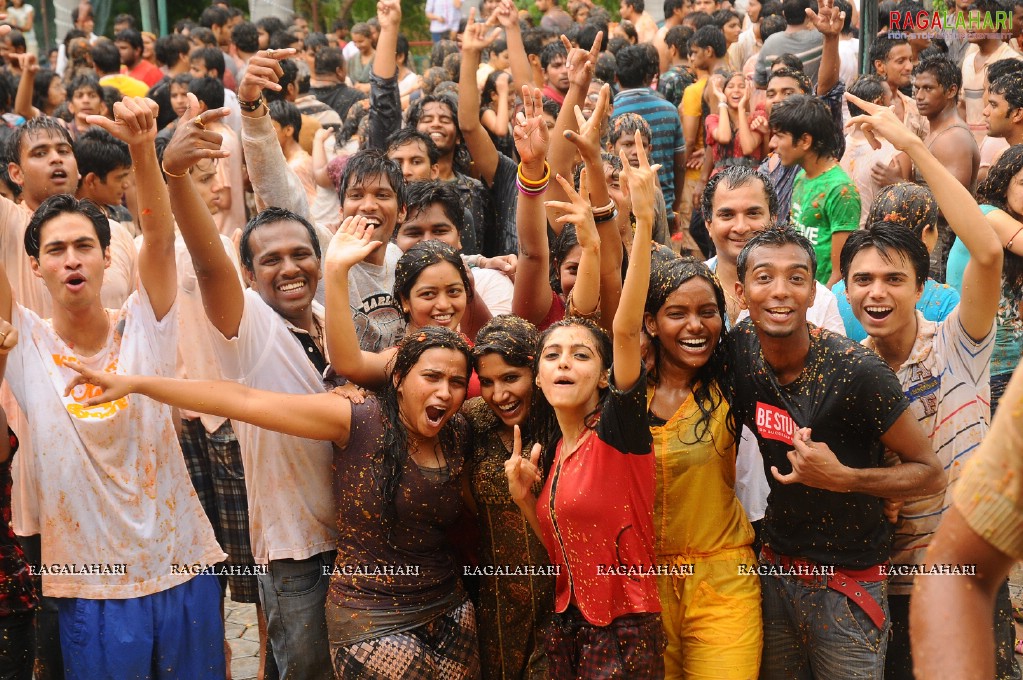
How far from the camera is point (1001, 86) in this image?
5590mm

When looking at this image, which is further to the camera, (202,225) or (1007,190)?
(1007,190)

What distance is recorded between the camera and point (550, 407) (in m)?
3.31

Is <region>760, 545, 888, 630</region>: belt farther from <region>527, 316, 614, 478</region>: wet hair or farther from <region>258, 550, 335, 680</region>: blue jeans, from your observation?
<region>258, 550, 335, 680</region>: blue jeans

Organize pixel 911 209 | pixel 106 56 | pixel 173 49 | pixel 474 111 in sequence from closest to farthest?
pixel 911 209 → pixel 474 111 → pixel 106 56 → pixel 173 49

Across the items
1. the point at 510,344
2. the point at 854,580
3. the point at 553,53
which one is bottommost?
the point at 854,580

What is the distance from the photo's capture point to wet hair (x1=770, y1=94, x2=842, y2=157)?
5379mm

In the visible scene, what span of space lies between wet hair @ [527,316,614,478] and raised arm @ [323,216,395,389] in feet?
1.72

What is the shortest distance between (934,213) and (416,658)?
8.34 feet

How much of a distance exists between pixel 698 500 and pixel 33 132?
141 inches

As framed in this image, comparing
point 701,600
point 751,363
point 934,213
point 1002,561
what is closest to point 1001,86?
point 934,213

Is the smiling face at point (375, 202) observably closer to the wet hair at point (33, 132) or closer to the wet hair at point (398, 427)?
the wet hair at point (398, 427)

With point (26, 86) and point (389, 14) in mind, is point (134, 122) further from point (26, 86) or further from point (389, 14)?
point (26, 86)

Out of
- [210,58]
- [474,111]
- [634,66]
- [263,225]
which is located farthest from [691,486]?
[210,58]

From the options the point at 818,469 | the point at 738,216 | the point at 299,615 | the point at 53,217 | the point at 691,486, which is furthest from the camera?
the point at 738,216
